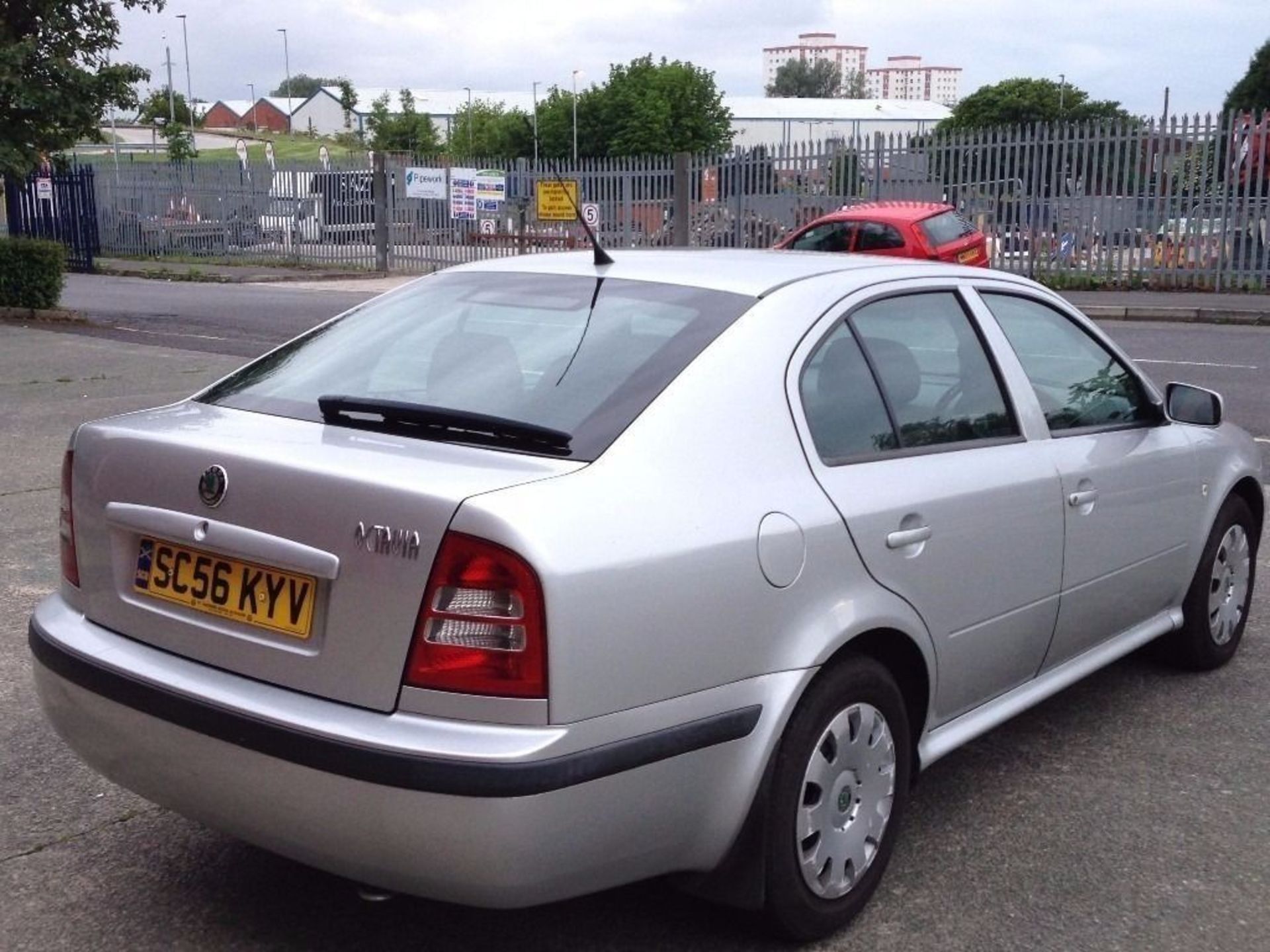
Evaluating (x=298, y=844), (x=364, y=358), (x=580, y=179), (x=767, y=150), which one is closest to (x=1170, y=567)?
(x=364, y=358)

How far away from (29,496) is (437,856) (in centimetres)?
603

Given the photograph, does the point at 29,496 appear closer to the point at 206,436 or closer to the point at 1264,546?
the point at 206,436

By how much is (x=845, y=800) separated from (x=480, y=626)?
1048 millimetres

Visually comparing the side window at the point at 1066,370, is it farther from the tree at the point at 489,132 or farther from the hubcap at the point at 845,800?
the tree at the point at 489,132

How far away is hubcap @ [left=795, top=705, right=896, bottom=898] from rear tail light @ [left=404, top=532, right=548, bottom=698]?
761mm

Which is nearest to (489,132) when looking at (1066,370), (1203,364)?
(1203,364)

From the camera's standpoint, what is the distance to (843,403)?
3.56 meters

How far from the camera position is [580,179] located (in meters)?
28.8

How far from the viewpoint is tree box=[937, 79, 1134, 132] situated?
2948 inches

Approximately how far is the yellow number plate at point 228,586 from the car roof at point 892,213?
606 inches

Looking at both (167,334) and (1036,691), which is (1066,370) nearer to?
(1036,691)

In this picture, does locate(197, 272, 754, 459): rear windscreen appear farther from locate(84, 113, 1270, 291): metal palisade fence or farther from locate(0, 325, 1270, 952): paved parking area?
locate(84, 113, 1270, 291): metal palisade fence

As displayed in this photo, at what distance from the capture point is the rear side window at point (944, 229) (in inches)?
696

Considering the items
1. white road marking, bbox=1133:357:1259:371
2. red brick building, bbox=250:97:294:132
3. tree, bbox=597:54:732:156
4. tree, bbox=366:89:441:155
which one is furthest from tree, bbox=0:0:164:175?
red brick building, bbox=250:97:294:132
